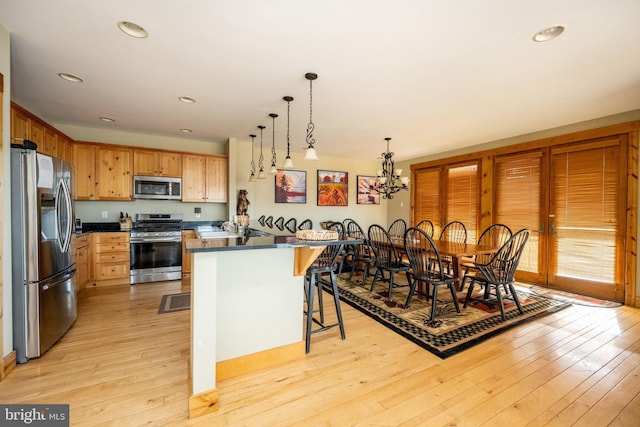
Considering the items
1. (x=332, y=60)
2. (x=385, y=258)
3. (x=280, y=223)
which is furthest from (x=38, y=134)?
(x=385, y=258)

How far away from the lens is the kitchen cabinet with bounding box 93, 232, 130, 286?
4.16 metres

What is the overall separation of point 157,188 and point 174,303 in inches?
87.0

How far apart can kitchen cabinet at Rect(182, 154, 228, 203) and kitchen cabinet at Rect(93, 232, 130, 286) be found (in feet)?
3.88

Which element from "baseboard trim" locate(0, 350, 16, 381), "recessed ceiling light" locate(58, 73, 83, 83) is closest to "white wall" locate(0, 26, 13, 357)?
"baseboard trim" locate(0, 350, 16, 381)

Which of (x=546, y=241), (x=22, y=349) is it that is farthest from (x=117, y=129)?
(x=546, y=241)

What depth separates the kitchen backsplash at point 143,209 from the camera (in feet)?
15.1

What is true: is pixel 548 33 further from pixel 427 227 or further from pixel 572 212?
pixel 427 227

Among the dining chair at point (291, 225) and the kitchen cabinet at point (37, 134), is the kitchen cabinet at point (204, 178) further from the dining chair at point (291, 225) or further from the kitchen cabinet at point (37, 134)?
the kitchen cabinet at point (37, 134)

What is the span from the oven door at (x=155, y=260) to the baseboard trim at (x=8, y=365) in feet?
7.63

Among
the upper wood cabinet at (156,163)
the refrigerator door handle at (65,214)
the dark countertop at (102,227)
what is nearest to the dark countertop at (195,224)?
the dark countertop at (102,227)

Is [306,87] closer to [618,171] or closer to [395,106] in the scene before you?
[395,106]

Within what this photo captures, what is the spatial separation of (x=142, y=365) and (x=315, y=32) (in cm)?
287

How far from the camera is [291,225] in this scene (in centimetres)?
621

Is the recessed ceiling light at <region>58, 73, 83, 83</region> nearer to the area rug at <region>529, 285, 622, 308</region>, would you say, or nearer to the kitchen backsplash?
the kitchen backsplash
